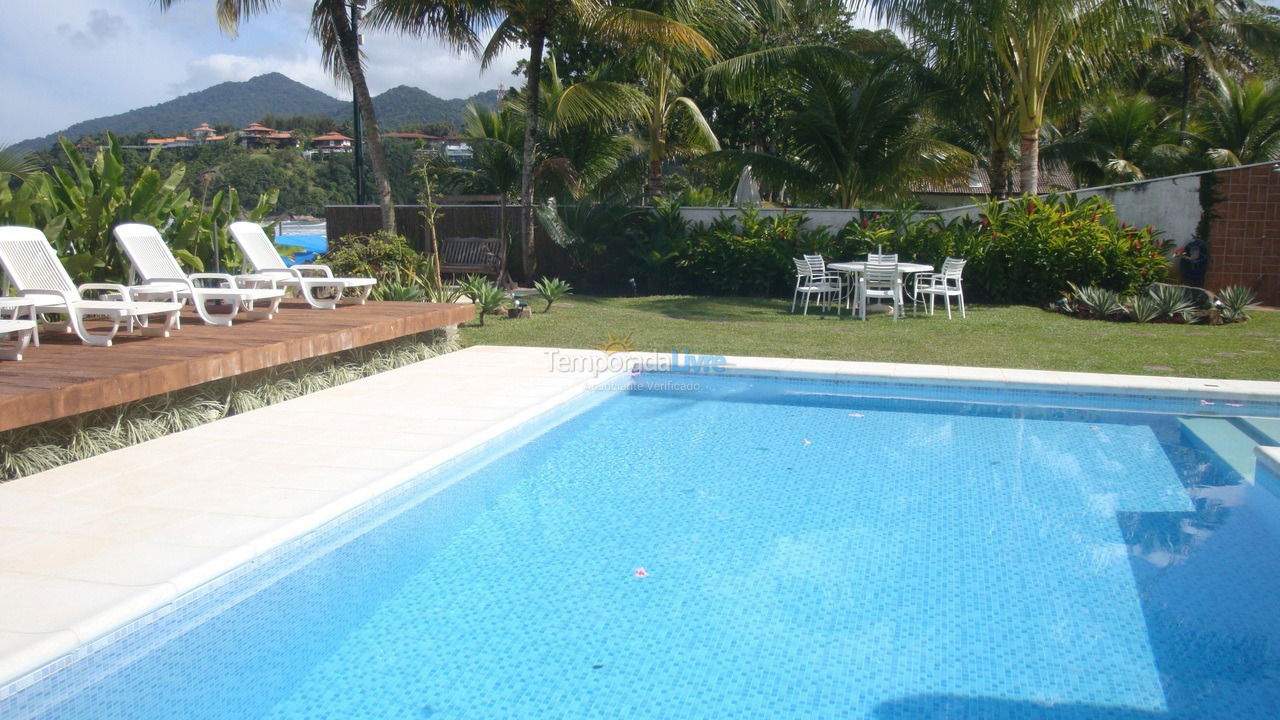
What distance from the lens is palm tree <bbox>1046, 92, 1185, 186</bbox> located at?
2177cm

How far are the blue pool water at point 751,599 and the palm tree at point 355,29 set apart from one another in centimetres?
975

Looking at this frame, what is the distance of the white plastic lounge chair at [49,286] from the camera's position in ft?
22.4

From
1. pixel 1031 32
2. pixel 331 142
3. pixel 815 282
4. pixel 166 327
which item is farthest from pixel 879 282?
pixel 331 142

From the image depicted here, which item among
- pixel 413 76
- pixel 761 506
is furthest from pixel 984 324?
pixel 413 76

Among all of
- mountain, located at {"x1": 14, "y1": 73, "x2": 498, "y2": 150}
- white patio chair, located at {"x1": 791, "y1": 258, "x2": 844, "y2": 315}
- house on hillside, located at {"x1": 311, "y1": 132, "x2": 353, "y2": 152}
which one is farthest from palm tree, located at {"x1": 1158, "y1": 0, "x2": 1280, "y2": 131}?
mountain, located at {"x1": 14, "y1": 73, "x2": 498, "y2": 150}

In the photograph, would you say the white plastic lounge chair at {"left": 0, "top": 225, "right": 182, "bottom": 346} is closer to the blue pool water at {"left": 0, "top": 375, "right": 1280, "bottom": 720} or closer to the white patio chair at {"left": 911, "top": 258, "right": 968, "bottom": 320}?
the blue pool water at {"left": 0, "top": 375, "right": 1280, "bottom": 720}

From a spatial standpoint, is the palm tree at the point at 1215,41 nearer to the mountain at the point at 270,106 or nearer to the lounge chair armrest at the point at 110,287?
the lounge chair armrest at the point at 110,287

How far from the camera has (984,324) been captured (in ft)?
40.8

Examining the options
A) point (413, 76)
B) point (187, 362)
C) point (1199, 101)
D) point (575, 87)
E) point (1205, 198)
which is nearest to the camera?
point (187, 362)

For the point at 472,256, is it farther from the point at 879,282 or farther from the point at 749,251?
the point at 879,282

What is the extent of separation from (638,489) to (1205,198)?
42.9ft

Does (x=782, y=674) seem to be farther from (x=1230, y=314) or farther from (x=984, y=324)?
(x=1230, y=314)

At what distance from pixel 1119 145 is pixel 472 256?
53.4 feet

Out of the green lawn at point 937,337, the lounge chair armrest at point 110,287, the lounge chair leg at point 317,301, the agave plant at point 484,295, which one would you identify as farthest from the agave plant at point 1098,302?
the lounge chair armrest at point 110,287
